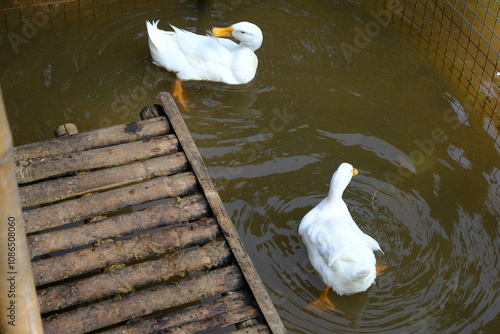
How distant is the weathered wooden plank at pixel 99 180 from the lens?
128 inches

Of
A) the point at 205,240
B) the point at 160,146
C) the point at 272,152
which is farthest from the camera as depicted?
the point at 272,152

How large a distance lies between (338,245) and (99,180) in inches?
50.5

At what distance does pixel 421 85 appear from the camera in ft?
16.6

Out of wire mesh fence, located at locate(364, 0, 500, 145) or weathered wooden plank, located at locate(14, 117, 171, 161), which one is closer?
weathered wooden plank, located at locate(14, 117, 171, 161)

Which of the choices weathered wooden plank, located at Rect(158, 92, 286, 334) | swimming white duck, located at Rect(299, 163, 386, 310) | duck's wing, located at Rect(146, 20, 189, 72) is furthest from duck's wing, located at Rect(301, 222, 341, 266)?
duck's wing, located at Rect(146, 20, 189, 72)

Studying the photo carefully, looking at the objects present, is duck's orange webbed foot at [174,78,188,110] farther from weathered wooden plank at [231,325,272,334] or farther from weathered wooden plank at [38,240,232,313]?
weathered wooden plank at [231,325,272,334]

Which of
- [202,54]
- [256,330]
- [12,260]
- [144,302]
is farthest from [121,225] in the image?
[202,54]

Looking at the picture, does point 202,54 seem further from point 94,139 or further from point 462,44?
point 462,44

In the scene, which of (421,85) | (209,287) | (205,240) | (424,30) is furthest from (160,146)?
(424,30)

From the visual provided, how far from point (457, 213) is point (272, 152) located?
1258 mm

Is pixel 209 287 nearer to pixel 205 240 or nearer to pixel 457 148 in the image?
pixel 205 240

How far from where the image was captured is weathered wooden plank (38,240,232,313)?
281 cm

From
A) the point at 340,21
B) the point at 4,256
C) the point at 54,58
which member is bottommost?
the point at 54,58

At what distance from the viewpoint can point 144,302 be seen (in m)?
2.82
